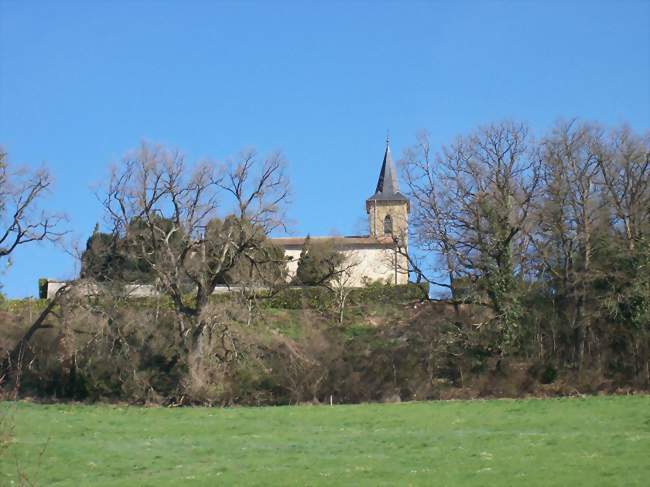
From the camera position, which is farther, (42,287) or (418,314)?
(42,287)

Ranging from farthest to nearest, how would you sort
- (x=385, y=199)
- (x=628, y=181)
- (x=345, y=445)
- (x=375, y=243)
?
(x=385, y=199) → (x=375, y=243) → (x=628, y=181) → (x=345, y=445)

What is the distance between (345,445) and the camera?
21.2 meters

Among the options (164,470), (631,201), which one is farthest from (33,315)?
(631,201)

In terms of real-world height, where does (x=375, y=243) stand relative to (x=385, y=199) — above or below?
below

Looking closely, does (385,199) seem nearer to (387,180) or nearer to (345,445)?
(387,180)

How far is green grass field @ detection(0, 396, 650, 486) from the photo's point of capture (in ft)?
55.1

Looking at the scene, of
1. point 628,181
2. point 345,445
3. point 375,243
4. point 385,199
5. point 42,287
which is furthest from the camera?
point 385,199

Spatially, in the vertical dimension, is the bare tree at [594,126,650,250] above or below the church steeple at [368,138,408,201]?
below

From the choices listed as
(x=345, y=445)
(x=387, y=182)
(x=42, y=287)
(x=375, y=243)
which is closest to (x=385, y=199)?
(x=387, y=182)

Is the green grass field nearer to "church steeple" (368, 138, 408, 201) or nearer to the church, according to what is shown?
the church

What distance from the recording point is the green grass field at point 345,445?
16.8 m

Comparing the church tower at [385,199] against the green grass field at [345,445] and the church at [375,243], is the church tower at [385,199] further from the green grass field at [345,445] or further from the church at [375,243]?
the green grass field at [345,445]

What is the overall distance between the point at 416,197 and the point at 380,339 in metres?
6.53

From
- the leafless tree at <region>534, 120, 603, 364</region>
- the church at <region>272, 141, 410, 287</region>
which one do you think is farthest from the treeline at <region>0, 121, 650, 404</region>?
the church at <region>272, 141, 410, 287</region>
